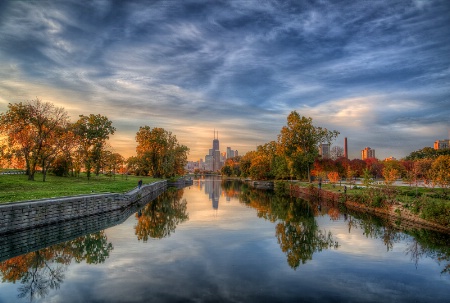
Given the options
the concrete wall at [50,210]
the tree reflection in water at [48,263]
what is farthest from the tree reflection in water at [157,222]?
the concrete wall at [50,210]

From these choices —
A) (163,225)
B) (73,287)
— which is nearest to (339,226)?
(163,225)

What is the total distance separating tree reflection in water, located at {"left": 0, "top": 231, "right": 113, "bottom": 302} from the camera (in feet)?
35.3

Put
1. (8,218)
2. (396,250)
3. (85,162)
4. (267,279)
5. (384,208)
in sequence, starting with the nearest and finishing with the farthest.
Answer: (267,279)
(396,250)
(8,218)
(384,208)
(85,162)

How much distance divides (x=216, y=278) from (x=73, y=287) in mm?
4957

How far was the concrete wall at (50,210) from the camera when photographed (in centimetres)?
1742

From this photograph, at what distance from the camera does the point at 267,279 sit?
11531 millimetres

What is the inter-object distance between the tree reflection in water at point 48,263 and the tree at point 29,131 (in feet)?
90.8

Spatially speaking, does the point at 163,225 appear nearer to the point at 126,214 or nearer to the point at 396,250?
the point at 126,214

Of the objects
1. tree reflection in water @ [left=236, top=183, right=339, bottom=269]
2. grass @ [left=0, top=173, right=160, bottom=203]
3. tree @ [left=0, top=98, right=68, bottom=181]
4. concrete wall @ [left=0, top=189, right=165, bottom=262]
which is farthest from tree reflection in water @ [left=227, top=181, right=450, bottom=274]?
tree @ [left=0, top=98, right=68, bottom=181]

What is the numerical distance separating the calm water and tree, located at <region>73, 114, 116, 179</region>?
34.2 m

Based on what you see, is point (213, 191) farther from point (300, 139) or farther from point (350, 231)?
point (350, 231)

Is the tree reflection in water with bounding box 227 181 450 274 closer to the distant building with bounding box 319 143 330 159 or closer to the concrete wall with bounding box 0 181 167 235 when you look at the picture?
the concrete wall with bounding box 0 181 167 235

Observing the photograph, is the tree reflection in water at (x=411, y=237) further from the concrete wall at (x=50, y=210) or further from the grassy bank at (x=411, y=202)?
the concrete wall at (x=50, y=210)

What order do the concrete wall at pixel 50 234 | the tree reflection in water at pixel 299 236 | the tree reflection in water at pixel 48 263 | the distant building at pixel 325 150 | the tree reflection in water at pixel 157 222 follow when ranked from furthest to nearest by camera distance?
the distant building at pixel 325 150 < the tree reflection in water at pixel 157 222 < the tree reflection in water at pixel 299 236 < the concrete wall at pixel 50 234 < the tree reflection in water at pixel 48 263
